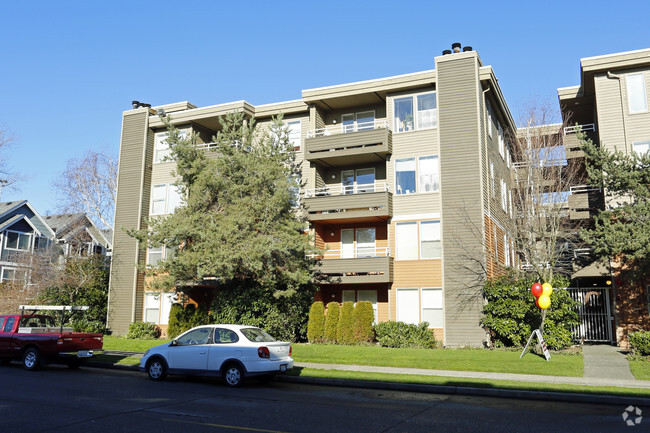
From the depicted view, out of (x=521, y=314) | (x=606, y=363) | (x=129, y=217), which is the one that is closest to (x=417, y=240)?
(x=521, y=314)

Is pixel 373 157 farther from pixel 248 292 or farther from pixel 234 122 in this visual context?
pixel 248 292

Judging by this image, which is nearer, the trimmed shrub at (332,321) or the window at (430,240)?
the trimmed shrub at (332,321)

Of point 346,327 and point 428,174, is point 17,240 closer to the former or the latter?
point 346,327

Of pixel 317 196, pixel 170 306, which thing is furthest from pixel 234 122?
pixel 170 306

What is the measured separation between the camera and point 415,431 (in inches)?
325

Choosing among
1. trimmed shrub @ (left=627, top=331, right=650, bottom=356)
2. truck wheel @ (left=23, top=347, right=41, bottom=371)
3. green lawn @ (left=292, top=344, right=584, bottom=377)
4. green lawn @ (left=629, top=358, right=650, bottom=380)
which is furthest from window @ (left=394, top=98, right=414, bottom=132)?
truck wheel @ (left=23, top=347, right=41, bottom=371)

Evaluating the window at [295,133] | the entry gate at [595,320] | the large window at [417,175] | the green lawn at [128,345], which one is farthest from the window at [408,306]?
the green lawn at [128,345]

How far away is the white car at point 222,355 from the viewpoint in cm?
1313

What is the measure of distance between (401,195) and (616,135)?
34.0 ft

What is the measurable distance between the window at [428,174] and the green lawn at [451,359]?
8684 millimetres

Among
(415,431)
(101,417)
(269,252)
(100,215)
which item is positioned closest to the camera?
(415,431)

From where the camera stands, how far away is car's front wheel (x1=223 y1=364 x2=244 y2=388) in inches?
517

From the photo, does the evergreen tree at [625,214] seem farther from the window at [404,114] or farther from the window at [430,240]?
the window at [404,114]

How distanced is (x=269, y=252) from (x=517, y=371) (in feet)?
34.7
